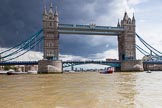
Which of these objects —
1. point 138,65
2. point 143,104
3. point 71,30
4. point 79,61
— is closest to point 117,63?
point 138,65

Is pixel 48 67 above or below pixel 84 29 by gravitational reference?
below

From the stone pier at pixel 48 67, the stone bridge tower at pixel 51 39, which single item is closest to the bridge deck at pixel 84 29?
the stone bridge tower at pixel 51 39

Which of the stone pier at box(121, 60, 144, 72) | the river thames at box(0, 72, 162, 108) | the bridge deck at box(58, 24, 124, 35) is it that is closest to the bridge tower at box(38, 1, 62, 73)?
the bridge deck at box(58, 24, 124, 35)

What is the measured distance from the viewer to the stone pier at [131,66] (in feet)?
326

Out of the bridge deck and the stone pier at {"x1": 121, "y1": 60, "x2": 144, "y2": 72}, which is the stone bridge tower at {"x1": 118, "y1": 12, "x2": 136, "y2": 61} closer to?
the stone pier at {"x1": 121, "y1": 60, "x2": 144, "y2": 72}

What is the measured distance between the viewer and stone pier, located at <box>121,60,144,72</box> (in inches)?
3917

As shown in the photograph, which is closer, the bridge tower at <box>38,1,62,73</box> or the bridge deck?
the bridge deck

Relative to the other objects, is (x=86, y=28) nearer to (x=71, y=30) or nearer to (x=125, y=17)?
(x=71, y=30)

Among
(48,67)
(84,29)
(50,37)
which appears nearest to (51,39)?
(50,37)

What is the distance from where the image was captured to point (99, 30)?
332 ft

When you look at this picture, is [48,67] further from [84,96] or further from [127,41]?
[84,96]

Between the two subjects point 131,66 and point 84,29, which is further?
point 131,66

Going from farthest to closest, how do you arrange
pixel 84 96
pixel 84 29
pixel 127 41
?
pixel 127 41
pixel 84 29
pixel 84 96

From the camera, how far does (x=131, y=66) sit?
100625 millimetres
